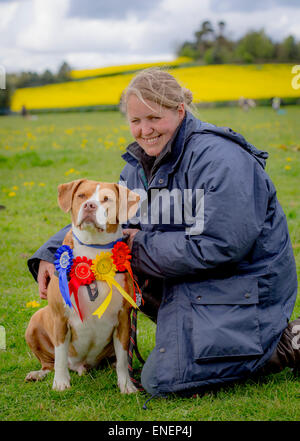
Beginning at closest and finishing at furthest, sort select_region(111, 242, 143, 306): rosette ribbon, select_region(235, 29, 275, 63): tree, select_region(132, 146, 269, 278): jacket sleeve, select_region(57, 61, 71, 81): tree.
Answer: select_region(132, 146, 269, 278): jacket sleeve → select_region(111, 242, 143, 306): rosette ribbon → select_region(57, 61, 71, 81): tree → select_region(235, 29, 275, 63): tree

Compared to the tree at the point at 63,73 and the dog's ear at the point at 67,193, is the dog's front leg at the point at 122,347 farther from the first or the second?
the tree at the point at 63,73

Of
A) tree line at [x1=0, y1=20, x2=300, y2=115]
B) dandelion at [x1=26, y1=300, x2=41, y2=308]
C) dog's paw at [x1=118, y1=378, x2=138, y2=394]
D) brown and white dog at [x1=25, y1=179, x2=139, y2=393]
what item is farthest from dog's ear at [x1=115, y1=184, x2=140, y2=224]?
tree line at [x1=0, y1=20, x2=300, y2=115]

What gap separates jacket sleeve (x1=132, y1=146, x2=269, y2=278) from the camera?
3174 mm

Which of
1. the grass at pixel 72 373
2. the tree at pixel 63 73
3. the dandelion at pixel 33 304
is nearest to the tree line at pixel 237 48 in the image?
the tree at pixel 63 73

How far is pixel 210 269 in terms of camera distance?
3336 millimetres

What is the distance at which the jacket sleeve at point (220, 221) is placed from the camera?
317 centimetres

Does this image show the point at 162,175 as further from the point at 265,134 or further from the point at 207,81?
the point at 207,81

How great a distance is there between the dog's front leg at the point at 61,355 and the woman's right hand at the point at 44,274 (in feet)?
1.21

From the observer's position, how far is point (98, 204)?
3.46m

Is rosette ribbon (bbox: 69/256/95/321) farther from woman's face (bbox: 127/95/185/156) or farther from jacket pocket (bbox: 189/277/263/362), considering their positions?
woman's face (bbox: 127/95/185/156)

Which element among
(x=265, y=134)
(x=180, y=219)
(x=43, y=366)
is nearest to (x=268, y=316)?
(x=180, y=219)

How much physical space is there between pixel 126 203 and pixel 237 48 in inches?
2126

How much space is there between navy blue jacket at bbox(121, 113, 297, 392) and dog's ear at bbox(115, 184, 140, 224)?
0.17 m

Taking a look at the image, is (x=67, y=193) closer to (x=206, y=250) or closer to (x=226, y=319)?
(x=206, y=250)
